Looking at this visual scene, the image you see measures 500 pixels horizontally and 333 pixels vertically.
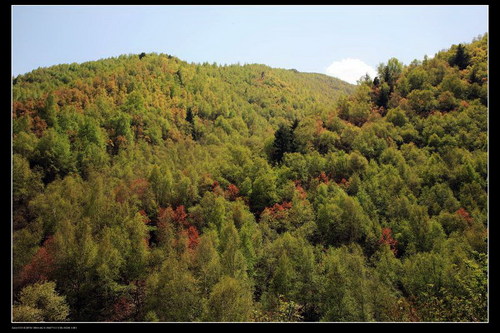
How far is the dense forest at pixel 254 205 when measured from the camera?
114 feet

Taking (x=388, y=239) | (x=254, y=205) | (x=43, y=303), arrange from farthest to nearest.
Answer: (x=254, y=205), (x=388, y=239), (x=43, y=303)

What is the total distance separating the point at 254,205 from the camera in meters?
63.3

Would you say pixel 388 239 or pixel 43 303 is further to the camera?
pixel 388 239

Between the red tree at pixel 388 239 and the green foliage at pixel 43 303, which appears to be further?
the red tree at pixel 388 239

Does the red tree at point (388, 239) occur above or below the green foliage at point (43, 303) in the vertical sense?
above

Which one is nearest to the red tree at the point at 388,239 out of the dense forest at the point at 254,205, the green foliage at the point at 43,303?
the dense forest at the point at 254,205

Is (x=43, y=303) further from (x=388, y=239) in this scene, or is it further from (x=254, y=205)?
(x=388, y=239)

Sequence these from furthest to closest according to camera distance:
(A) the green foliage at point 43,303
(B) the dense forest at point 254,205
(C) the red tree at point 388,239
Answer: (C) the red tree at point 388,239 → (B) the dense forest at point 254,205 → (A) the green foliage at point 43,303

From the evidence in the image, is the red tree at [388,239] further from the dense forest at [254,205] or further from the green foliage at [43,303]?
the green foliage at [43,303]

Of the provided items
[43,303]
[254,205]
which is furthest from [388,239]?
[43,303]

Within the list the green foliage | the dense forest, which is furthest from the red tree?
the green foliage

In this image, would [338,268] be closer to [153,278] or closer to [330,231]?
[330,231]

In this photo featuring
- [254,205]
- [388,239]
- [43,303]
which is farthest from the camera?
[254,205]

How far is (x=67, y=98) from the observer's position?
81.7 m
